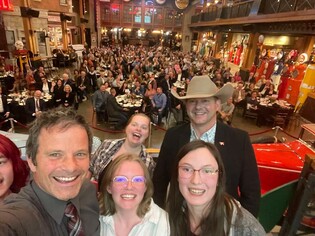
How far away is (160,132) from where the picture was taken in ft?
26.6

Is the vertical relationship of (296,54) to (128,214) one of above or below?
above

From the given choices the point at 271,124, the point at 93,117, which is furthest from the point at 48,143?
the point at 271,124

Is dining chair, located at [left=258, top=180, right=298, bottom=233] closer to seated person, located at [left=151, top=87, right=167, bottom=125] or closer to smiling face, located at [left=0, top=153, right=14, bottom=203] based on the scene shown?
smiling face, located at [left=0, top=153, right=14, bottom=203]

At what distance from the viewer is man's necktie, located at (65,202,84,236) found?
1.31 meters

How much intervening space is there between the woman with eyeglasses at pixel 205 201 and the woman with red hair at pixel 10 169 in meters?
1.26

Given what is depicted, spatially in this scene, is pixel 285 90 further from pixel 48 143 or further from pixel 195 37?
pixel 195 37

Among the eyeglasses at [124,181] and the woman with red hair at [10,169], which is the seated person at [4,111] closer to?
the woman with red hair at [10,169]

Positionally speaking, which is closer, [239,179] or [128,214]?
[128,214]

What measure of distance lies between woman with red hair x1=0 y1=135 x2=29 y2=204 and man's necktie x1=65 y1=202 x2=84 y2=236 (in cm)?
75

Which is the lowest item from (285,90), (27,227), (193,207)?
(285,90)

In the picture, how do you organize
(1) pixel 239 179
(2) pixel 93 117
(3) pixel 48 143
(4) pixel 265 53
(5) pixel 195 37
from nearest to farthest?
1. (3) pixel 48 143
2. (1) pixel 239 179
3. (2) pixel 93 117
4. (4) pixel 265 53
5. (5) pixel 195 37

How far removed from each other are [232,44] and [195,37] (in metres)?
A: 15.9

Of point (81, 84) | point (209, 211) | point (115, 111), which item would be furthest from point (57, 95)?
point (209, 211)

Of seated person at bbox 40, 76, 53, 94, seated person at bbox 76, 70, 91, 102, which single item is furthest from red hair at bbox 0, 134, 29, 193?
seated person at bbox 76, 70, 91, 102
